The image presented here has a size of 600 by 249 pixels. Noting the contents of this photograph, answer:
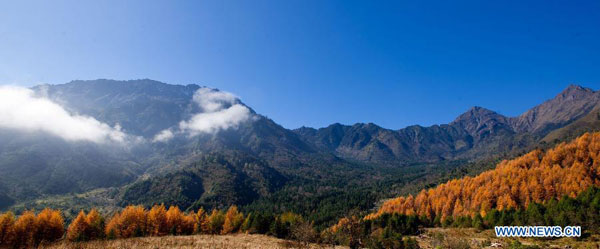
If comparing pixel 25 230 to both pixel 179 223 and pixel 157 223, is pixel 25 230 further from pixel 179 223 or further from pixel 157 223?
pixel 179 223

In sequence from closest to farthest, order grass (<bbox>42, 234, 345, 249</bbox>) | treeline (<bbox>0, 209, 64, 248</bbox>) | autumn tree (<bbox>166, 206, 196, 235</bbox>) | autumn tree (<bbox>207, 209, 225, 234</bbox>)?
grass (<bbox>42, 234, 345, 249</bbox>), treeline (<bbox>0, 209, 64, 248</bbox>), autumn tree (<bbox>166, 206, 196, 235</bbox>), autumn tree (<bbox>207, 209, 225, 234</bbox>)

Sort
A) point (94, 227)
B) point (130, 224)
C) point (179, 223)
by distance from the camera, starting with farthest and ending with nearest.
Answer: point (179, 223), point (130, 224), point (94, 227)

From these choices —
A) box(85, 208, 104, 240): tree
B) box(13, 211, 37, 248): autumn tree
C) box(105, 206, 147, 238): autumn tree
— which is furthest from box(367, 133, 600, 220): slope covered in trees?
box(13, 211, 37, 248): autumn tree

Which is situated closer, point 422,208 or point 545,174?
point 545,174

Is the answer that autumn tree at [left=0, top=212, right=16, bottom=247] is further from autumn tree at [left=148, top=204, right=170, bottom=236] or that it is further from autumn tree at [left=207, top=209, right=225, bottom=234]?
autumn tree at [left=207, top=209, right=225, bottom=234]

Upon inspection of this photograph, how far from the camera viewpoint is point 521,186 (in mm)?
129500

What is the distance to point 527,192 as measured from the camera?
124m

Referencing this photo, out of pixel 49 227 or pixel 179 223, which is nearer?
pixel 49 227

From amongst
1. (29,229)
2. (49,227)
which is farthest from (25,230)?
(49,227)

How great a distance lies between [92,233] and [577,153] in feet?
736

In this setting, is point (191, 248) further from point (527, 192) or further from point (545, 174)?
point (545, 174)

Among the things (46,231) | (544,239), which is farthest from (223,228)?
(544,239)

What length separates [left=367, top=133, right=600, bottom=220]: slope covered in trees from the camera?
4776 inches

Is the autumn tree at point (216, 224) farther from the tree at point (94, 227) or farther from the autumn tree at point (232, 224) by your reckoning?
the tree at point (94, 227)
